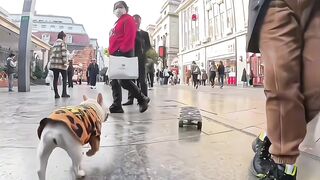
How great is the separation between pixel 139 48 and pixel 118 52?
150cm

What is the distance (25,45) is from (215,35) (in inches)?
1058

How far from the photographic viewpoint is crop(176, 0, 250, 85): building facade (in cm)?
3164

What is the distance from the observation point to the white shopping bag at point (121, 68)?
581 cm

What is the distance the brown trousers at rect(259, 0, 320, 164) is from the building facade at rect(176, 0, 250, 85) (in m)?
28.5

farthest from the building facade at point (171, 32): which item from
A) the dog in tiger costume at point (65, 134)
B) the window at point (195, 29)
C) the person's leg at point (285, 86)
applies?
the person's leg at point (285, 86)

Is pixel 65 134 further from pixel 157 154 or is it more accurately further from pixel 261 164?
pixel 261 164

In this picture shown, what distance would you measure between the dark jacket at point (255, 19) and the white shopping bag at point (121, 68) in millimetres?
3823

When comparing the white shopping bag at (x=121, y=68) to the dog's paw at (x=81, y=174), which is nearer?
the dog's paw at (x=81, y=174)

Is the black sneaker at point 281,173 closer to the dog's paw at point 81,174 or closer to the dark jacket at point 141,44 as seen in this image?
the dog's paw at point 81,174

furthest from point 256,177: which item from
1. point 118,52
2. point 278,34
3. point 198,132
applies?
point 118,52

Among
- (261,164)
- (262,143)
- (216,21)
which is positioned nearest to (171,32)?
(216,21)

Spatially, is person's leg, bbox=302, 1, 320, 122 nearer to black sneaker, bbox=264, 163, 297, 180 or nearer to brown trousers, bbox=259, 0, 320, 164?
brown trousers, bbox=259, 0, 320, 164

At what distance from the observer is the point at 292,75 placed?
6.09ft

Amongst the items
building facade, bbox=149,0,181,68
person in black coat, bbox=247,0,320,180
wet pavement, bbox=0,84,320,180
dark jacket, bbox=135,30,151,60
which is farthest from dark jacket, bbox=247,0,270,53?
building facade, bbox=149,0,181,68
